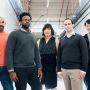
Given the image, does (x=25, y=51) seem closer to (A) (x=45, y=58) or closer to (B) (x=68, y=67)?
(B) (x=68, y=67)

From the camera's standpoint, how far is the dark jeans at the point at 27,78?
10.0ft

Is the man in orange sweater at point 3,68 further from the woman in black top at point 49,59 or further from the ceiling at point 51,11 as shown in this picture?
the ceiling at point 51,11

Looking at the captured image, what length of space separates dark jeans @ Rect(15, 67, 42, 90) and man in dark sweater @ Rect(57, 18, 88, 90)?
47cm

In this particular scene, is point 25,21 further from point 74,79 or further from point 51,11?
point 51,11

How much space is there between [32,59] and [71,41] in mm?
636

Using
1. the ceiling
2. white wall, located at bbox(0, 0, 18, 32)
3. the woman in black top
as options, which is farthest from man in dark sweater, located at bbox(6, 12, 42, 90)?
the ceiling

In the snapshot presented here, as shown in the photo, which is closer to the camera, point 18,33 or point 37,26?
point 18,33

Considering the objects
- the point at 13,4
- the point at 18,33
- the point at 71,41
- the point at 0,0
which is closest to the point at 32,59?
the point at 18,33

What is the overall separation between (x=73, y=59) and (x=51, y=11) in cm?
962

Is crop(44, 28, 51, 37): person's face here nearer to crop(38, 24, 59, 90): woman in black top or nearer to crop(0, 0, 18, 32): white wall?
crop(38, 24, 59, 90): woman in black top

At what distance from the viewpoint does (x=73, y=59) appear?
3.33m

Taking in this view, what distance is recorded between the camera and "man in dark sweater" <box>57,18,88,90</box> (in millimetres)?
3291

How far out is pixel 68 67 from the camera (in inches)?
132

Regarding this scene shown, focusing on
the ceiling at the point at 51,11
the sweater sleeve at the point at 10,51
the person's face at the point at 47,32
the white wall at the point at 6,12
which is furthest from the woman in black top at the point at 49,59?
the ceiling at the point at 51,11
